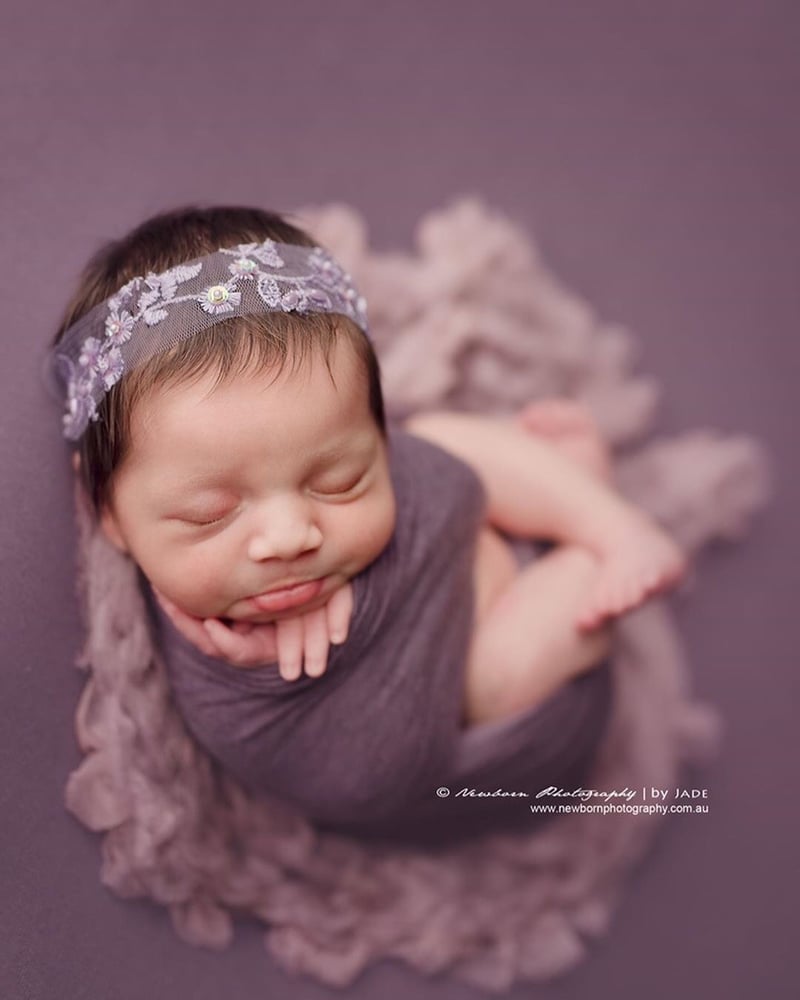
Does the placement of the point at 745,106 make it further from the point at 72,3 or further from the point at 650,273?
the point at 72,3

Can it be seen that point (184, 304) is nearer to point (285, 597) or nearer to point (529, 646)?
point (285, 597)

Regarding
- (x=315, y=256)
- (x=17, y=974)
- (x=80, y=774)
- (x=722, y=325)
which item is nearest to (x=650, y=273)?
(x=722, y=325)

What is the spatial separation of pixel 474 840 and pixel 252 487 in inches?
24.4

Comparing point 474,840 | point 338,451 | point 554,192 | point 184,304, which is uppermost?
point 554,192

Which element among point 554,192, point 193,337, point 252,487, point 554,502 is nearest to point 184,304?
point 193,337

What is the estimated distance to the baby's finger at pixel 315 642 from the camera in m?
0.97

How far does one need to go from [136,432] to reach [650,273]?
0.95m

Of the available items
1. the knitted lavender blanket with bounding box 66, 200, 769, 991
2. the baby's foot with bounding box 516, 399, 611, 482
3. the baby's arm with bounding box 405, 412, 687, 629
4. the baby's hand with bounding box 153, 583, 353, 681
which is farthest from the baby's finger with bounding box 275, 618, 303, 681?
the baby's foot with bounding box 516, 399, 611, 482

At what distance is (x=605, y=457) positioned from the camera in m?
1.38

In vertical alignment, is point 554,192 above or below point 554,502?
above

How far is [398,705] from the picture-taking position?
3.41 feet

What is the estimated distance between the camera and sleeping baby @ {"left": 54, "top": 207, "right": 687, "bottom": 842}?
34.1 inches

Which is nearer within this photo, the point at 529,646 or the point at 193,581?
the point at 193,581

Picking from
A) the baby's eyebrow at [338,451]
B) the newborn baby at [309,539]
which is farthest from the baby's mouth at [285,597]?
the baby's eyebrow at [338,451]
